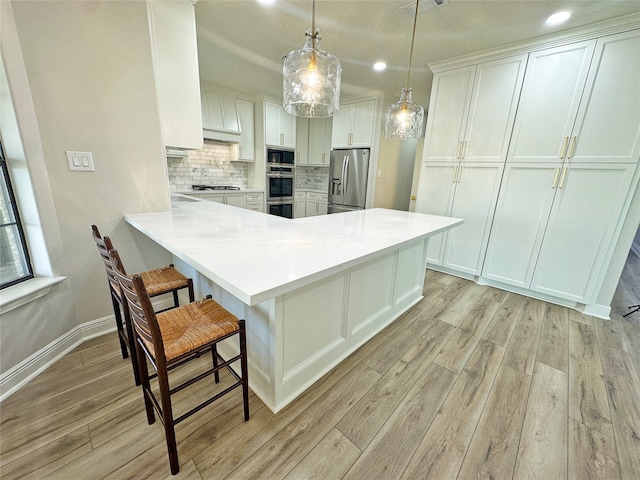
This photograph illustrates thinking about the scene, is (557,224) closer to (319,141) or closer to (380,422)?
(380,422)

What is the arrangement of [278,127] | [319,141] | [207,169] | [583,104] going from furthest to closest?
[319,141] < [278,127] < [207,169] < [583,104]

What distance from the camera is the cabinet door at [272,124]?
14.7ft

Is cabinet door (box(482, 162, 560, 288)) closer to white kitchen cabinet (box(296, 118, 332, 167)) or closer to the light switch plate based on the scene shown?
white kitchen cabinet (box(296, 118, 332, 167))

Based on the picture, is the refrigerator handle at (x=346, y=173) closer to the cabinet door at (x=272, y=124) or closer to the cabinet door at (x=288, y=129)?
the cabinet door at (x=288, y=129)

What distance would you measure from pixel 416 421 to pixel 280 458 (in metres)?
0.69

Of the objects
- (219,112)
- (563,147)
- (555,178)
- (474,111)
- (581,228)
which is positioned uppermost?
(219,112)

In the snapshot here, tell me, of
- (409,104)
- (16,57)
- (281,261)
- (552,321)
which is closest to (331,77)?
(409,104)

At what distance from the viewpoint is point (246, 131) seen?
176 inches

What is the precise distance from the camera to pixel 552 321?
229cm

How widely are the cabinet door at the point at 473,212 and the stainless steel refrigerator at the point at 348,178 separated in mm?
1586

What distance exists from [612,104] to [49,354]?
14.7ft

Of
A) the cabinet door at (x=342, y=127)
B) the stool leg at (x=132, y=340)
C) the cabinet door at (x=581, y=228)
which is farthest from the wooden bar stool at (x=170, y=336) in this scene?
the cabinet door at (x=342, y=127)

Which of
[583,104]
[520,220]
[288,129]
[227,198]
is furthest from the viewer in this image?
[288,129]

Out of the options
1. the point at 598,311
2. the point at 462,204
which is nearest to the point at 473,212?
the point at 462,204
